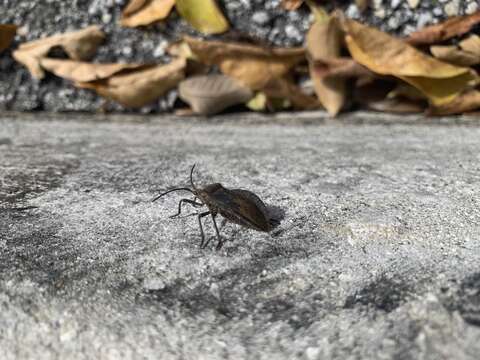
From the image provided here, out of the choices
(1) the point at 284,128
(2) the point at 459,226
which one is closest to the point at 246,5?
(1) the point at 284,128

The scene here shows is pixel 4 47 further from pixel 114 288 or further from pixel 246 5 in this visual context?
pixel 114 288

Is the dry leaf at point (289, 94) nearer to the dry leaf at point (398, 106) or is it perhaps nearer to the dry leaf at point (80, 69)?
the dry leaf at point (398, 106)

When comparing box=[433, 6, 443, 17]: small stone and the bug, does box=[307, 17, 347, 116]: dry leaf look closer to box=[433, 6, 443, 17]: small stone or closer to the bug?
box=[433, 6, 443, 17]: small stone

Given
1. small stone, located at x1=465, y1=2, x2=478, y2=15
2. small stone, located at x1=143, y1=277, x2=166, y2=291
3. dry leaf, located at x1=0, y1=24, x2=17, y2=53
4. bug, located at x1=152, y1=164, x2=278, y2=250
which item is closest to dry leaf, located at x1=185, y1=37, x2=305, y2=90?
small stone, located at x1=465, y1=2, x2=478, y2=15

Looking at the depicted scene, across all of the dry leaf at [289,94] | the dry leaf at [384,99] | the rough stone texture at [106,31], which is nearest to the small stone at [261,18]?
the rough stone texture at [106,31]

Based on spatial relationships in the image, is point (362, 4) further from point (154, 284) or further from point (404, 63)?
point (154, 284)

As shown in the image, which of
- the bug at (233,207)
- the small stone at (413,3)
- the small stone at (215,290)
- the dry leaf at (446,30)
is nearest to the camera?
the small stone at (215,290)

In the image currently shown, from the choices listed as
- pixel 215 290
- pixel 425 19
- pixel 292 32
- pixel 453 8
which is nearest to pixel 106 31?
pixel 292 32
